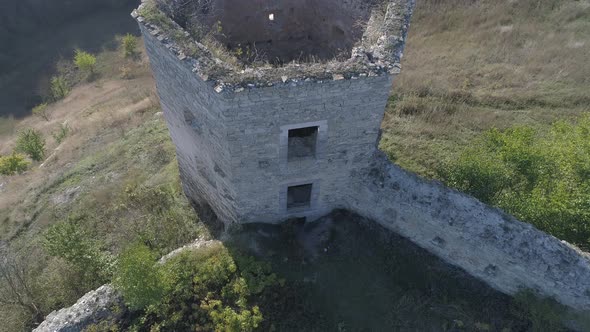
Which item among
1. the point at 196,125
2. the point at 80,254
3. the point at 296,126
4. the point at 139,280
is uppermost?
the point at 296,126

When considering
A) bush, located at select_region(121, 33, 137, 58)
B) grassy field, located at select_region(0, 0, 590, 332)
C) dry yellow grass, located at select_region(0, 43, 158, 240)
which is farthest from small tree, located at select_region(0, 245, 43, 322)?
bush, located at select_region(121, 33, 137, 58)

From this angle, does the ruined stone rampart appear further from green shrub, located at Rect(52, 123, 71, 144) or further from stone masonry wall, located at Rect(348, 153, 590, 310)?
green shrub, located at Rect(52, 123, 71, 144)

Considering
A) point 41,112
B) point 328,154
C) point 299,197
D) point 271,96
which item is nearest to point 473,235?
point 328,154

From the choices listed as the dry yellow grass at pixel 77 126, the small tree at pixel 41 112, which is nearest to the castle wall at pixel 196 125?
the dry yellow grass at pixel 77 126

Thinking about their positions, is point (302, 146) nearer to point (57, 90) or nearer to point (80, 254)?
point (80, 254)

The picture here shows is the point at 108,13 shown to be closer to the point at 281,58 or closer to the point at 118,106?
the point at 118,106

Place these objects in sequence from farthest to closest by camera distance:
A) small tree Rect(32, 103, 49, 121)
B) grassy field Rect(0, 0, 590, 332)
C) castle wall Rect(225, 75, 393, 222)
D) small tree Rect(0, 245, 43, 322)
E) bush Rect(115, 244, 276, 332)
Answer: small tree Rect(32, 103, 49, 121)
small tree Rect(0, 245, 43, 322)
grassy field Rect(0, 0, 590, 332)
bush Rect(115, 244, 276, 332)
castle wall Rect(225, 75, 393, 222)

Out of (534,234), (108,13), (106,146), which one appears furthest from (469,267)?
(108,13)
